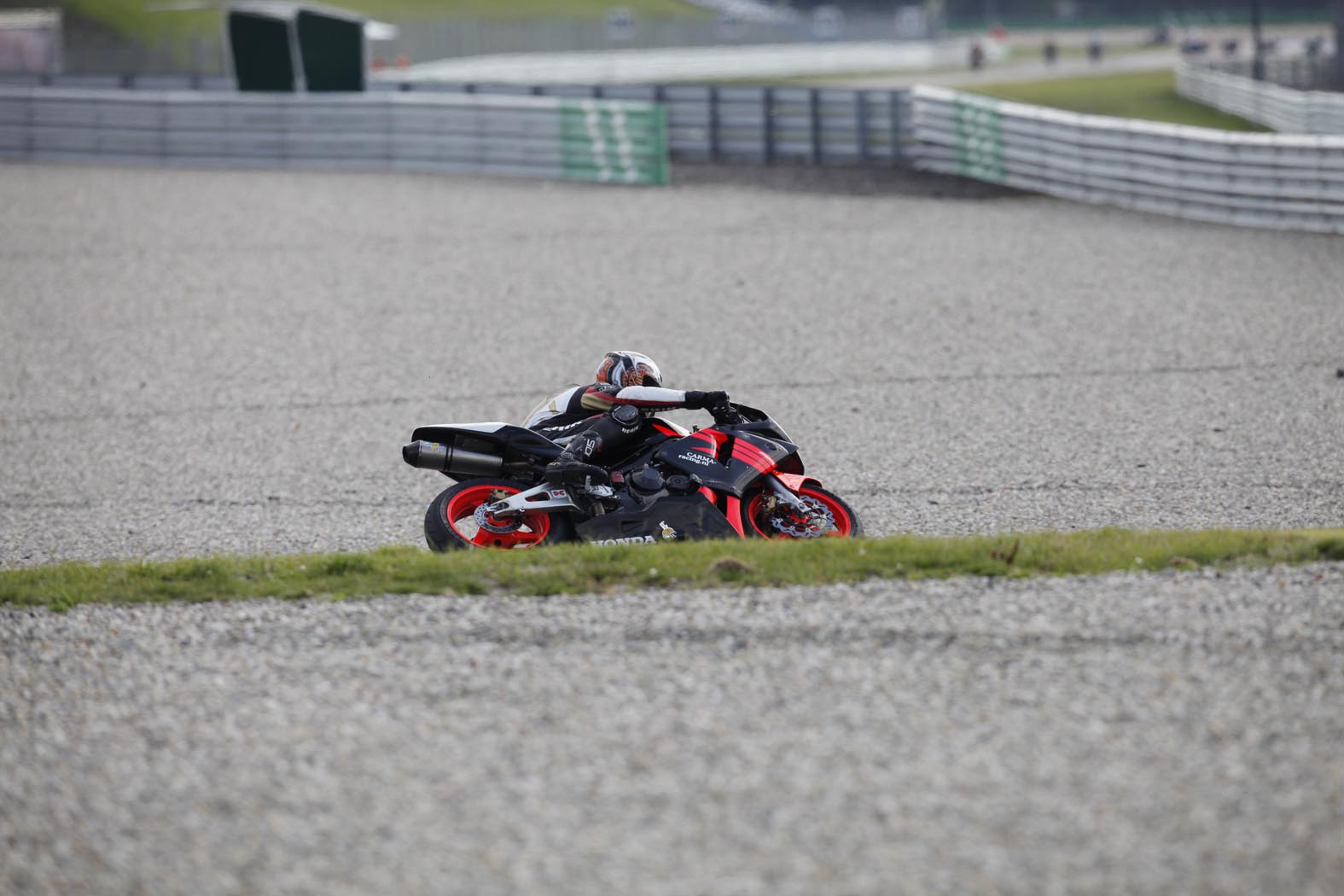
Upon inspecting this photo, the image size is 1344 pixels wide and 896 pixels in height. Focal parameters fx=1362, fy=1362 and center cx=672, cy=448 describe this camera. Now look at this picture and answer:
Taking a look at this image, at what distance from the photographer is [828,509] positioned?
8.34m

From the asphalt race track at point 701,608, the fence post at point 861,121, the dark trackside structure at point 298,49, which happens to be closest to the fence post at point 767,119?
the fence post at point 861,121

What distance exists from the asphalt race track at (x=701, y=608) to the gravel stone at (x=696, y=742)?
2 cm

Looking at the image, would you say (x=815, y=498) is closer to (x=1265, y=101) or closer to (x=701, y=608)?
(x=701, y=608)

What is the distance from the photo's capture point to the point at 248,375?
1352 centimetres

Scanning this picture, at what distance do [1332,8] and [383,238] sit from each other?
32339 mm

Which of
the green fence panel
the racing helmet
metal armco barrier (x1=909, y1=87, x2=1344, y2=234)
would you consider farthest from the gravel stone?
the green fence panel

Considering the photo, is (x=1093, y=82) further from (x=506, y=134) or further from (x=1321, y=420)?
(x=1321, y=420)

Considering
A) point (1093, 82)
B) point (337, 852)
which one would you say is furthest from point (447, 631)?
point (1093, 82)

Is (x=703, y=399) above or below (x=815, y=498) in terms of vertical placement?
above

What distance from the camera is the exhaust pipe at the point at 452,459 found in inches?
323

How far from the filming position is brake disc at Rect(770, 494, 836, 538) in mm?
8297

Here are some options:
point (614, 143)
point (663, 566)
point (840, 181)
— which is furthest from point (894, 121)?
point (663, 566)

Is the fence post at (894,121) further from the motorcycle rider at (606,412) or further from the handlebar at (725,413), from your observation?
the motorcycle rider at (606,412)

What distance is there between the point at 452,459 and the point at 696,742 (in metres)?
3.20
